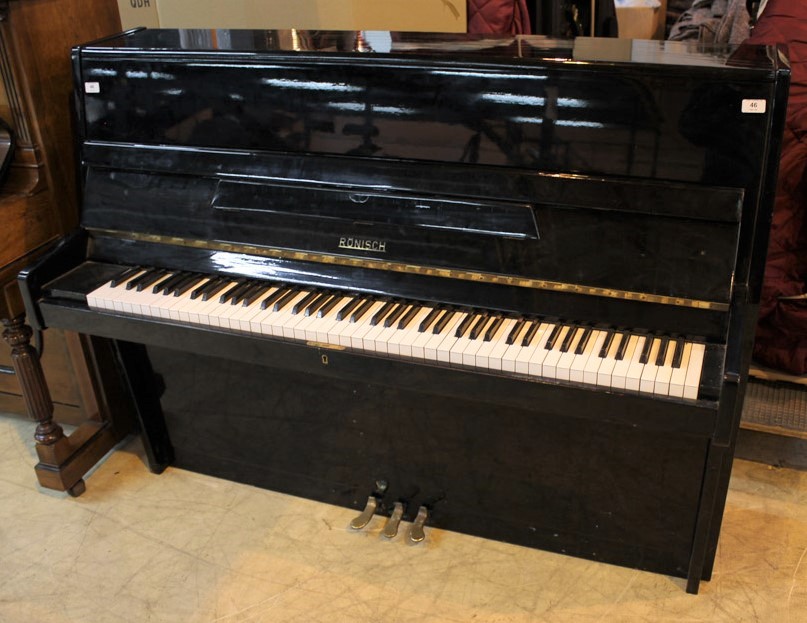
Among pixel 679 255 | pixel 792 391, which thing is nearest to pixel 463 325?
pixel 679 255

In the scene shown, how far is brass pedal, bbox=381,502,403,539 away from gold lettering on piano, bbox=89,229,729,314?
0.61 m

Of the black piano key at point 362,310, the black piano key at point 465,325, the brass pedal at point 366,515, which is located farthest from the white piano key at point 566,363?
the brass pedal at point 366,515

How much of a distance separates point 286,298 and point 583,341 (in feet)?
2.15

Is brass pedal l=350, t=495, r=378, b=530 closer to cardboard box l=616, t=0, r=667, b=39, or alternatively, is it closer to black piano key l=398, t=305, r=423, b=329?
black piano key l=398, t=305, r=423, b=329

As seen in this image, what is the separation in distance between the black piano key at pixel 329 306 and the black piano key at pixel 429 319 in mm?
213

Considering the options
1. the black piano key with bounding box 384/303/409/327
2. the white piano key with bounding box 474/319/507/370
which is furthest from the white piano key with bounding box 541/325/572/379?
the black piano key with bounding box 384/303/409/327

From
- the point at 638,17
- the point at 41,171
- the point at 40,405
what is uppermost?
the point at 638,17

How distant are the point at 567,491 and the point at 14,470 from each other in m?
1.64

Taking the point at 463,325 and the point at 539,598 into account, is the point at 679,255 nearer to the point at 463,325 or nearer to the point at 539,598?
the point at 463,325

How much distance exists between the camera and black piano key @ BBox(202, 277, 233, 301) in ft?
6.10

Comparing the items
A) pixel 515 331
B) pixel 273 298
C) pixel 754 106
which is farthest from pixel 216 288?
pixel 754 106

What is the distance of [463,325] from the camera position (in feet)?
5.51

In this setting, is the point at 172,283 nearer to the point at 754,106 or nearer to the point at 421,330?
the point at 421,330

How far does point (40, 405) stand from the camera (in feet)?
7.22
